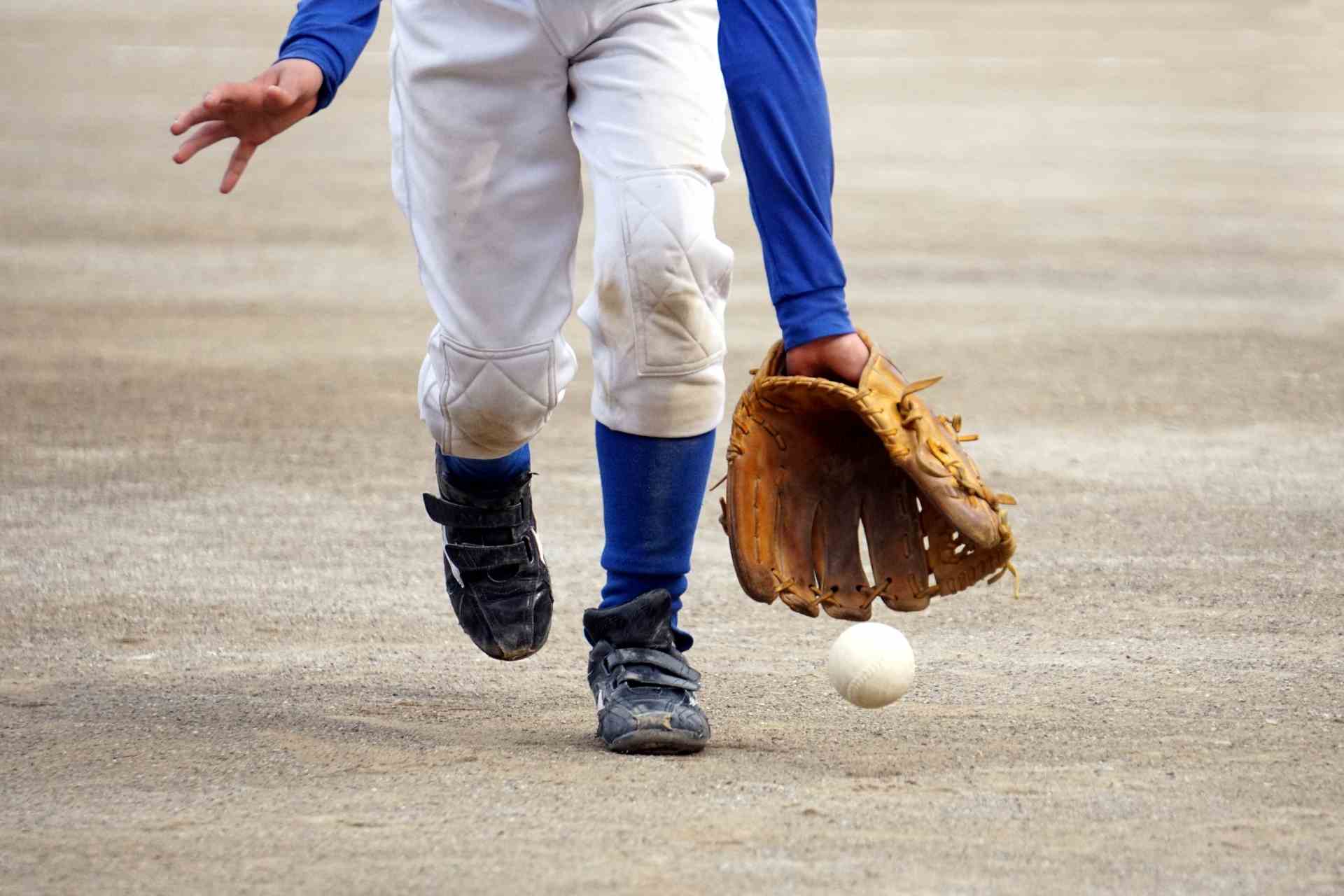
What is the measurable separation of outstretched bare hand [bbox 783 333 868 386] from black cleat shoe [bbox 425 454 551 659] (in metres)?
0.67

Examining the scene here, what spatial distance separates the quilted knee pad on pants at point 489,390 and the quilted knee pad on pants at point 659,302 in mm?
151

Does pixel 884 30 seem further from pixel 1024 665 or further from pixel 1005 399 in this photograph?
pixel 1024 665

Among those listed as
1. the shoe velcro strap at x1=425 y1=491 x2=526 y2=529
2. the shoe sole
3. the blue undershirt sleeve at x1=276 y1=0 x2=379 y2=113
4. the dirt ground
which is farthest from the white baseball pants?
the dirt ground

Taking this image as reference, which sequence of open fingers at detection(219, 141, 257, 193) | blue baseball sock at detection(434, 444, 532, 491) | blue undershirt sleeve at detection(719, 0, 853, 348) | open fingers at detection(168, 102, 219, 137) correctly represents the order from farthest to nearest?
blue baseball sock at detection(434, 444, 532, 491)
open fingers at detection(219, 141, 257, 193)
open fingers at detection(168, 102, 219, 137)
blue undershirt sleeve at detection(719, 0, 853, 348)

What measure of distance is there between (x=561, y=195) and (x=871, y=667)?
931mm

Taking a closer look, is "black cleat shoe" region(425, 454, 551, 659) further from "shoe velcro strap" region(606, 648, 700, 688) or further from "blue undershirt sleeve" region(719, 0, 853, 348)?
"blue undershirt sleeve" region(719, 0, 853, 348)

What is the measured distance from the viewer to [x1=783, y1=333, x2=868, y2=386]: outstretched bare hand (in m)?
3.19

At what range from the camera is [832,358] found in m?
3.20

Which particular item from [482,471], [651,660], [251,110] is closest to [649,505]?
[651,660]

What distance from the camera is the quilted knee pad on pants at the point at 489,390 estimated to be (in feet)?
11.0

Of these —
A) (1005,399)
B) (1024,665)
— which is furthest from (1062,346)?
(1024,665)

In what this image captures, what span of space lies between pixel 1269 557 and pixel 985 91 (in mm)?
14197

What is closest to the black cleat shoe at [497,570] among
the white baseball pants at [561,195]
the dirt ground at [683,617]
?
the dirt ground at [683,617]

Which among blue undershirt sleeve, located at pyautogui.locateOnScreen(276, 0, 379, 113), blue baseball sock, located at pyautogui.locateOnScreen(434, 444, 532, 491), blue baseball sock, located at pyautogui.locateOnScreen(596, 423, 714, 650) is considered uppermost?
blue undershirt sleeve, located at pyautogui.locateOnScreen(276, 0, 379, 113)
